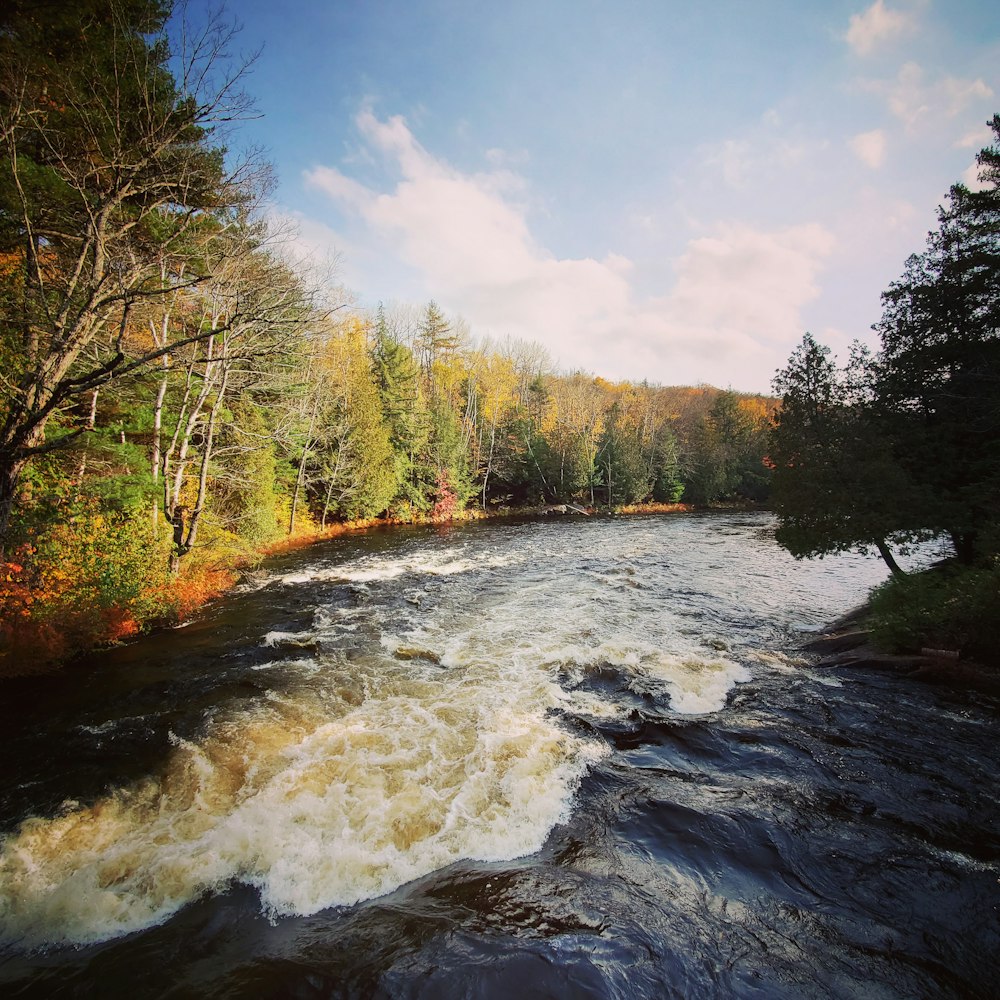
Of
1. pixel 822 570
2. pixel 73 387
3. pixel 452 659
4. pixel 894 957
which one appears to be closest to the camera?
pixel 894 957

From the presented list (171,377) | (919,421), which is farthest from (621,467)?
(171,377)

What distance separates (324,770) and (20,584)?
282 inches

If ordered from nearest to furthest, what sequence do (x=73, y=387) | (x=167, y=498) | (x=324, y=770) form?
1. (x=73, y=387)
2. (x=324, y=770)
3. (x=167, y=498)

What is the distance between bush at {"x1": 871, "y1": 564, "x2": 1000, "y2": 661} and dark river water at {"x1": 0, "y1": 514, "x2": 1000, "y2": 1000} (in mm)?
1107

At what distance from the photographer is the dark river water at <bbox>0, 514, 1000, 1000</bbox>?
3.45 meters

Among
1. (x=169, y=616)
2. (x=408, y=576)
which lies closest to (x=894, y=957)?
(x=169, y=616)

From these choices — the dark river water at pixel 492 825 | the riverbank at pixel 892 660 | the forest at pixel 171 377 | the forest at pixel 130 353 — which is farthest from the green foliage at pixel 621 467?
the dark river water at pixel 492 825

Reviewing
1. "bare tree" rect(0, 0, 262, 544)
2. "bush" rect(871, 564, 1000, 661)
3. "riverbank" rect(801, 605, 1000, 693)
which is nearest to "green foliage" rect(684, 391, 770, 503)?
"bush" rect(871, 564, 1000, 661)

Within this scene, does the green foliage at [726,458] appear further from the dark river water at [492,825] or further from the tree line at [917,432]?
the dark river water at [492,825]

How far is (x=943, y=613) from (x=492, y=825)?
9985 mm

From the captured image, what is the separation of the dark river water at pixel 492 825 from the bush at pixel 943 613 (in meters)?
1.11

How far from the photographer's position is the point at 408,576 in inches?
661

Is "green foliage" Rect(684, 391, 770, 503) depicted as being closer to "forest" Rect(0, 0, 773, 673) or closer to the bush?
"forest" Rect(0, 0, 773, 673)

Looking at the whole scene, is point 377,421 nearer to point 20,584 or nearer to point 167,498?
point 167,498
